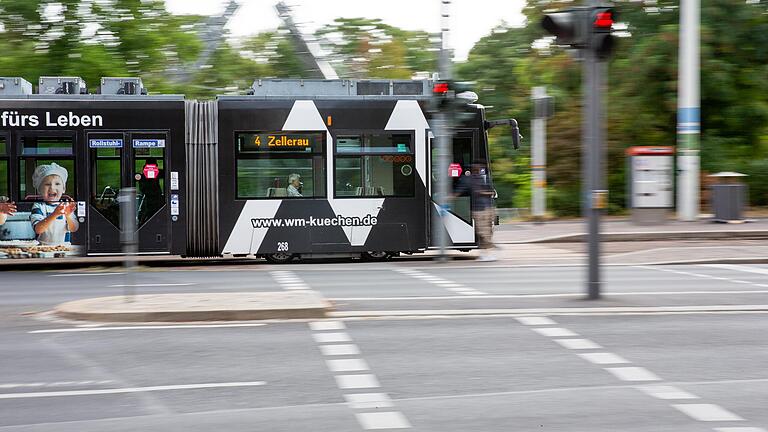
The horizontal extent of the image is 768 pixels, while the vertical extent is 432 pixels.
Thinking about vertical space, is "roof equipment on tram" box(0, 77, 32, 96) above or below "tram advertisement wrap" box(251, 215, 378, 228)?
above

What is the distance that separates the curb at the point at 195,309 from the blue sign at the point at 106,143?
7.77 metres

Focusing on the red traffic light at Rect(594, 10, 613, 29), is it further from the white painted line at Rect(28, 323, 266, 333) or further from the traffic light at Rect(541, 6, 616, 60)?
the white painted line at Rect(28, 323, 266, 333)

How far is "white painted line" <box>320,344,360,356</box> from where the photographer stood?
30.0ft

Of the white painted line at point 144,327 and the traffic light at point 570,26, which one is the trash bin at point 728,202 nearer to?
the traffic light at point 570,26

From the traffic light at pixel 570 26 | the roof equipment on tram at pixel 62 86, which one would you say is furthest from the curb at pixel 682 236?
the traffic light at pixel 570 26

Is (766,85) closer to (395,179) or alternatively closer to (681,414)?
(395,179)

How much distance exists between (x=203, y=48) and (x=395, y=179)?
1972 cm

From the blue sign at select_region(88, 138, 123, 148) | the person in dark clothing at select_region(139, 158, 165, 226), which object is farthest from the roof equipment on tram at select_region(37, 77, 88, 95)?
the person in dark clothing at select_region(139, 158, 165, 226)

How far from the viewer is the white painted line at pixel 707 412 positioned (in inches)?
264

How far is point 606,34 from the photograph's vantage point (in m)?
12.0

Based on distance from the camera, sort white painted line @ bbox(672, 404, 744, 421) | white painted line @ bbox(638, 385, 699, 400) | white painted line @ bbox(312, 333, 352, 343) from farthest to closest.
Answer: white painted line @ bbox(312, 333, 352, 343)
white painted line @ bbox(638, 385, 699, 400)
white painted line @ bbox(672, 404, 744, 421)

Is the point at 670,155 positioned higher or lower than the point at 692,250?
higher

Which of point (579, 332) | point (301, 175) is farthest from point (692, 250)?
point (579, 332)

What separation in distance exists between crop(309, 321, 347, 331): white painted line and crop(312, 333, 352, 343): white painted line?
37 cm
